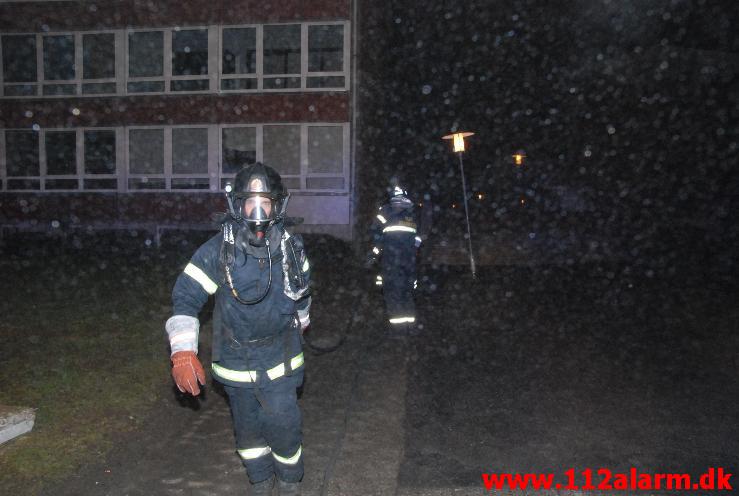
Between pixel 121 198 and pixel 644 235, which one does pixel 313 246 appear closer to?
pixel 121 198

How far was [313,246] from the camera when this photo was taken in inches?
712

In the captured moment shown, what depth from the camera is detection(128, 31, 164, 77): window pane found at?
21.0 metres

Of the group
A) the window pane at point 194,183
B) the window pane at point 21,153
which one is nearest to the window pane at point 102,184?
the window pane at point 21,153

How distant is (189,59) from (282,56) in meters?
3.37

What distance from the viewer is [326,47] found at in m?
19.8

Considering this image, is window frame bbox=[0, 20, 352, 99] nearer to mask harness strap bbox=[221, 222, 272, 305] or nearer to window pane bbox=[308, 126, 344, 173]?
window pane bbox=[308, 126, 344, 173]

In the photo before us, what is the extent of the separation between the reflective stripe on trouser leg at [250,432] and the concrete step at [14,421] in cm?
205

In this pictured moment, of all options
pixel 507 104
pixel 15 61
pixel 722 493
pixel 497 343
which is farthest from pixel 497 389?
pixel 507 104

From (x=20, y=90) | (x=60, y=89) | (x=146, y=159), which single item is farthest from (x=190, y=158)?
(x=20, y=90)

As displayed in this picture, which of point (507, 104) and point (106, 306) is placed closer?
point (106, 306)

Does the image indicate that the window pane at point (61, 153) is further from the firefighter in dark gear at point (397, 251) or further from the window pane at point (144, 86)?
the firefighter in dark gear at point (397, 251)

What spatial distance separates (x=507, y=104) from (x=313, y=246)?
88.0ft

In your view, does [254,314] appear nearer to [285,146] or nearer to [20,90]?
[285,146]

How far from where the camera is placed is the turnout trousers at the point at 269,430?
3.48m
